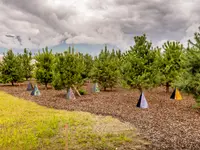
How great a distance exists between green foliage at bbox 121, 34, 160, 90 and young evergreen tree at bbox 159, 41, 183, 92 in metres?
5.86

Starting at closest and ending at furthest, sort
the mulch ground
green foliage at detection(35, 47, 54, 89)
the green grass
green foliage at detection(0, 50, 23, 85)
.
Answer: the green grass
the mulch ground
green foliage at detection(35, 47, 54, 89)
green foliage at detection(0, 50, 23, 85)

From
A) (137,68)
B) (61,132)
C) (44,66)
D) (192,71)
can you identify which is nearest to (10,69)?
(44,66)

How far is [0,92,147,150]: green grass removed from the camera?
8.59 metres

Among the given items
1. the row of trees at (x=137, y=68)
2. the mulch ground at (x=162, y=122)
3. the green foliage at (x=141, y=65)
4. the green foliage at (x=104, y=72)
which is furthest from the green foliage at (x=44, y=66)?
the green foliage at (x=141, y=65)

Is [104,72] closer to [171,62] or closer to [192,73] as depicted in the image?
[171,62]

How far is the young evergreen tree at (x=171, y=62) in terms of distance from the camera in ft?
78.7

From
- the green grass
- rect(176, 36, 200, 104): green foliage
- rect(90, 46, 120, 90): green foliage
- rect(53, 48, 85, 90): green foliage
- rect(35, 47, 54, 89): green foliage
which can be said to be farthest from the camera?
rect(35, 47, 54, 89): green foliage

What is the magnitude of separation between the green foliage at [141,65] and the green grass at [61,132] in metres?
6.10

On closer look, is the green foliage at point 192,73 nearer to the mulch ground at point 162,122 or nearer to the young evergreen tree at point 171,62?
the mulch ground at point 162,122

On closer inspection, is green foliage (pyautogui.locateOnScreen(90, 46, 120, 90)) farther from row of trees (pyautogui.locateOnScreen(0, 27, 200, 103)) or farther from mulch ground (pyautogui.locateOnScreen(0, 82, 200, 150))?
mulch ground (pyautogui.locateOnScreen(0, 82, 200, 150))

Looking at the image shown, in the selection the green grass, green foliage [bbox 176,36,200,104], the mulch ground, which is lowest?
the green grass

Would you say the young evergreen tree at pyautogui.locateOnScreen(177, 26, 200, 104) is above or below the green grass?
above

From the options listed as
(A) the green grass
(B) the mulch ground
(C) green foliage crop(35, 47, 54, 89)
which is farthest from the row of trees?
(A) the green grass

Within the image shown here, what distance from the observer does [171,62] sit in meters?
24.8
